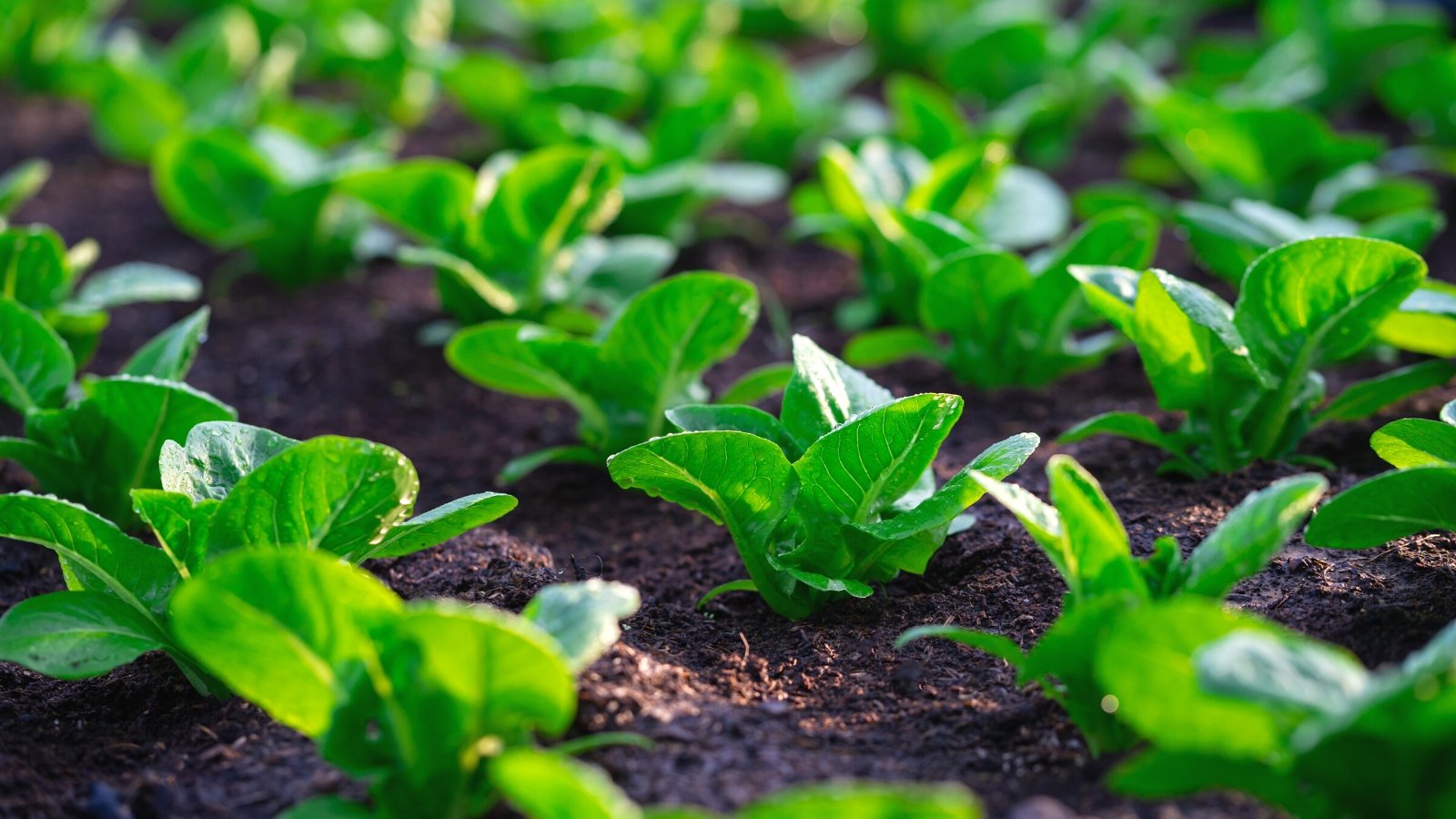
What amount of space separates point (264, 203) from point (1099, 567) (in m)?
2.48

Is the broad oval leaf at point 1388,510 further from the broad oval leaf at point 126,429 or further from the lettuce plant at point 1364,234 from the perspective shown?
the broad oval leaf at point 126,429

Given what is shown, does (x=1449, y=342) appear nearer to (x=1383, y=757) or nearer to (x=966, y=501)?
(x=966, y=501)

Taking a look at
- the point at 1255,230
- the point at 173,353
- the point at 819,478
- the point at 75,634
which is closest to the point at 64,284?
the point at 173,353

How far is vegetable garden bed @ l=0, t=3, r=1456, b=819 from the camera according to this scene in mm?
1577

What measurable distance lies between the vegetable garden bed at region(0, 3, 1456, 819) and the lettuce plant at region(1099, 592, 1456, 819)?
0.41 feet

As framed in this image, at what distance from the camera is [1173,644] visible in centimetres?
126

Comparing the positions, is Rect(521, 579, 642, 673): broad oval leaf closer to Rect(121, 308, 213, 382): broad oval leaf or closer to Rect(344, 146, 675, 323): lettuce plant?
Rect(121, 308, 213, 382): broad oval leaf

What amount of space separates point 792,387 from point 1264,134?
1.82 metres

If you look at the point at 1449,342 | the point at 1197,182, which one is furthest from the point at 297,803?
the point at 1197,182

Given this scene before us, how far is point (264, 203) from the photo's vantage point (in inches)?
130

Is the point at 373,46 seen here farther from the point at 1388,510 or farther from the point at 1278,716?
the point at 1278,716

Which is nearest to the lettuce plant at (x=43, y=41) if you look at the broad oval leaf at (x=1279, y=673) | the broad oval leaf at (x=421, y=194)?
the broad oval leaf at (x=421, y=194)

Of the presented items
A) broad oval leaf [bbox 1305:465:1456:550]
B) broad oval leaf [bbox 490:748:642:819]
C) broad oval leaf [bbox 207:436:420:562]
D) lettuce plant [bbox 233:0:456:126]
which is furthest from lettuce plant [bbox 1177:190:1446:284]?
lettuce plant [bbox 233:0:456:126]

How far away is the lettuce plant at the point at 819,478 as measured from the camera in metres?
1.71
